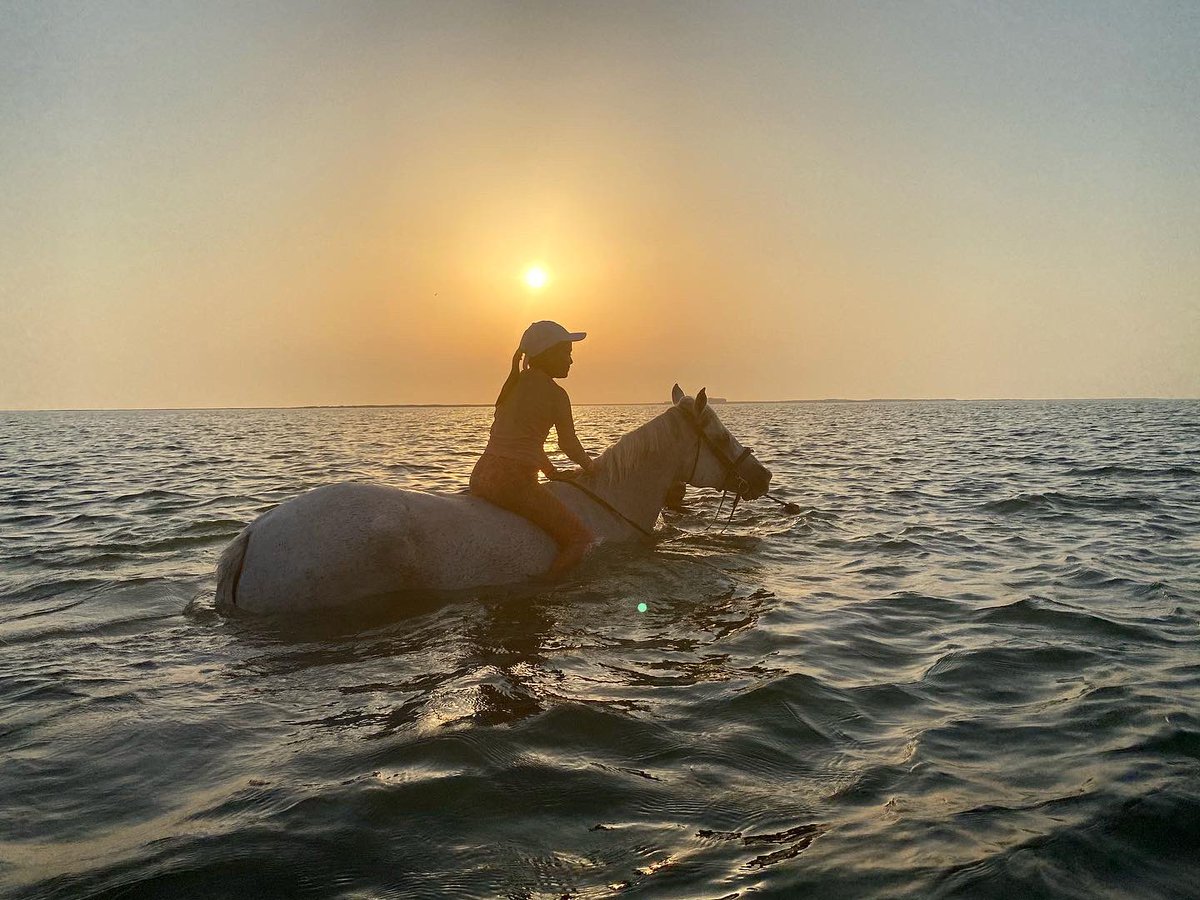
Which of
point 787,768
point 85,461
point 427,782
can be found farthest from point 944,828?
point 85,461

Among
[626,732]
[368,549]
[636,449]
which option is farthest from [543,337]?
[626,732]

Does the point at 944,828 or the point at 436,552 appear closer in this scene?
the point at 944,828

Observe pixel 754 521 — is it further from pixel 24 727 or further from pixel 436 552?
pixel 24 727

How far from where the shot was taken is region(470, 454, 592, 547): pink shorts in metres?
7.62

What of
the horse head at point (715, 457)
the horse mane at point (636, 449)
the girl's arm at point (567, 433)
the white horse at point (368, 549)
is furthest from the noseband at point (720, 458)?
the white horse at point (368, 549)

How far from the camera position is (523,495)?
7.67m

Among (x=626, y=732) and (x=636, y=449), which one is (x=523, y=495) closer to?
(x=636, y=449)

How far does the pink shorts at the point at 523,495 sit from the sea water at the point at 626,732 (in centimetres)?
66

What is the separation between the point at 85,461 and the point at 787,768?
30912 mm

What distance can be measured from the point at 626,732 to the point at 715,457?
5.86m

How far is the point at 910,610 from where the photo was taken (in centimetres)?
728

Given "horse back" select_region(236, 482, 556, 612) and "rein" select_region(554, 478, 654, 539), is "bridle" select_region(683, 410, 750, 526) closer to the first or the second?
"rein" select_region(554, 478, 654, 539)

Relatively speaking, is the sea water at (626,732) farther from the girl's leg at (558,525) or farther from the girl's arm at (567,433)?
the girl's arm at (567,433)

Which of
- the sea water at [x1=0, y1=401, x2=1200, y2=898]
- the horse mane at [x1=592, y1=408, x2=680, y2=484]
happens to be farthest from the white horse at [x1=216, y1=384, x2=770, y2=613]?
the horse mane at [x1=592, y1=408, x2=680, y2=484]
